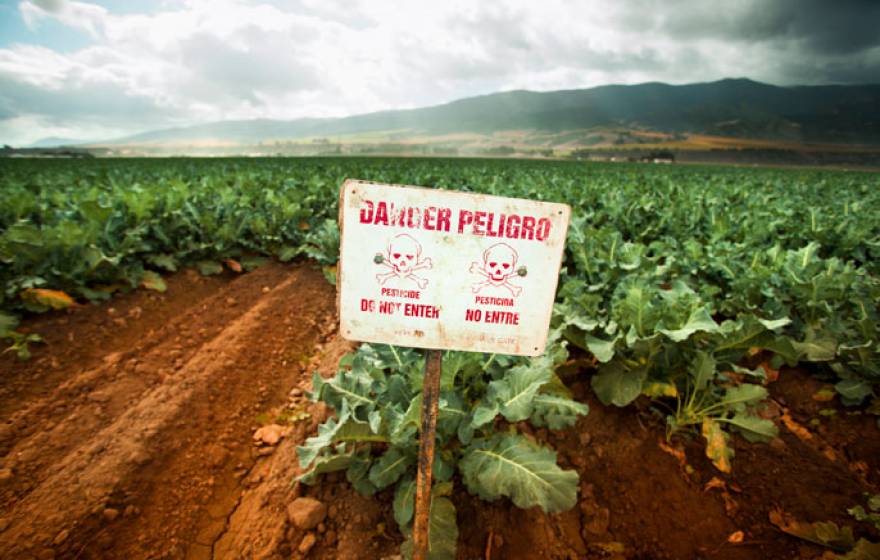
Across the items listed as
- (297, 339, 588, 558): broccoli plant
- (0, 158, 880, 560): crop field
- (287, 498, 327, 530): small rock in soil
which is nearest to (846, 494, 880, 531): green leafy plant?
(0, 158, 880, 560): crop field

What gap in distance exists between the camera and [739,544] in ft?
7.25

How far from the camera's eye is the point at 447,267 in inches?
56.7

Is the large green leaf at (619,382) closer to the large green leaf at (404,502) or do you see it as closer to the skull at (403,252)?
the large green leaf at (404,502)

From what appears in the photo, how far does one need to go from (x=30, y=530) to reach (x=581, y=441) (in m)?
3.08

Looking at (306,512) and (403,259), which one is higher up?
(403,259)

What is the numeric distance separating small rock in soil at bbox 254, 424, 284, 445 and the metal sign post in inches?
72.4

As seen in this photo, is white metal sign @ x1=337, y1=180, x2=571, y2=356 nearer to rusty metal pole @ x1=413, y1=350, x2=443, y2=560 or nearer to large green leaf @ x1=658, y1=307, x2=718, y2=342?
rusty metal pole @ x1=413, y1=350, x2=443, y2=560

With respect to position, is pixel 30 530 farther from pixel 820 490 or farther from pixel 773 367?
pixel 773 367

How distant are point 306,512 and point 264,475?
0.59m

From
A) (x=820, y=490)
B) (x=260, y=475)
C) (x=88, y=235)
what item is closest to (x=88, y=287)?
(x=88, y=235)

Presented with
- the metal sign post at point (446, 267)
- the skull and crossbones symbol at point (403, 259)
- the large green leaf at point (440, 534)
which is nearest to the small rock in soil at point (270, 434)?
the large green leaf at point (440, 534)

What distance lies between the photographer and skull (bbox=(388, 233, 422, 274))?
4.63 ft

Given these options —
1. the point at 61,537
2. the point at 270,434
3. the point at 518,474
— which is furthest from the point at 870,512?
the point at 61,537

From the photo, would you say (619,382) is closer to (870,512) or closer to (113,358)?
(870,512)
